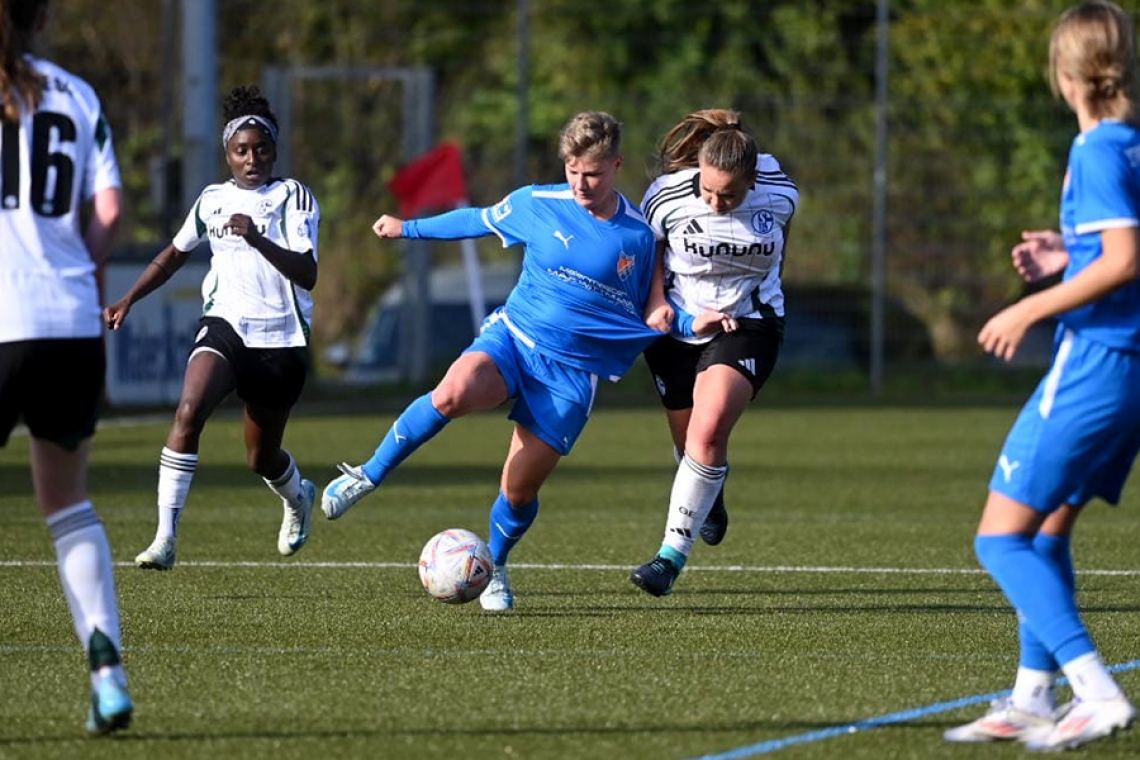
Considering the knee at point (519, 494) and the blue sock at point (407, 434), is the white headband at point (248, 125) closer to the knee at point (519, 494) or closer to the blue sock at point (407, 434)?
the blue sock at point (407, 434)

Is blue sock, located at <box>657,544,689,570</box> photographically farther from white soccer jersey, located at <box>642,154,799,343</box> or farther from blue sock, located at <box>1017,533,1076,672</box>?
blue sock, located at <box>1017,533,1076,672</box>

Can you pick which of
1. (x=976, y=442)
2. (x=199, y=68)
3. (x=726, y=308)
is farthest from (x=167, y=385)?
(x=726, y=308)

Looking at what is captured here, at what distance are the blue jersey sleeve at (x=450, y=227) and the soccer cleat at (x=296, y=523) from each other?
162cm

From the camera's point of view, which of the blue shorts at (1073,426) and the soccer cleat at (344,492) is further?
the soccer cleat at (344,492)

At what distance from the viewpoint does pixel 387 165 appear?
28.7 metres

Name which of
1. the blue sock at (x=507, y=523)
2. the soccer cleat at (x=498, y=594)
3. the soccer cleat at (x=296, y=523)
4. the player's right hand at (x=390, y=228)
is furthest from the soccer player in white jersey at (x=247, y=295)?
the soccer cleat at (x=498, y=594)

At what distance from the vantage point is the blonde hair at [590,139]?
319 inches

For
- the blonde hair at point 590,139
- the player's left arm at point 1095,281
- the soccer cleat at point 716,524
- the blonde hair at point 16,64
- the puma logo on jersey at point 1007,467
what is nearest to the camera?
the player's left arm at point 1095,281

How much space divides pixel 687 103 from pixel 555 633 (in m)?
18.1

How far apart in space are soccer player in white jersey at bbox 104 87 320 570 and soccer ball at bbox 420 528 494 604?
1.30 metres

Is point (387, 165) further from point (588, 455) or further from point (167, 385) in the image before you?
point (588, 455)

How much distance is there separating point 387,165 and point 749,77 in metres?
5.54

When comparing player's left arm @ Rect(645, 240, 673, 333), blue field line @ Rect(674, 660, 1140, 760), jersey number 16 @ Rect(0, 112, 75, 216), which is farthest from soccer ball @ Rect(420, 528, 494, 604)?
jersey number 16 @ Rect(0, 112, 75, 216)

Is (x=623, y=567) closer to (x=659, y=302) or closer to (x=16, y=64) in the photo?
(x=659, y=302)
